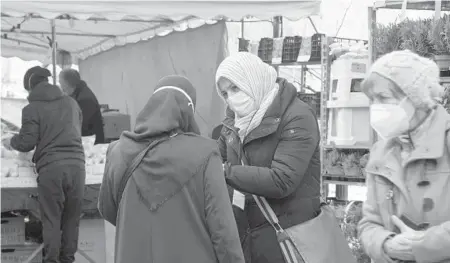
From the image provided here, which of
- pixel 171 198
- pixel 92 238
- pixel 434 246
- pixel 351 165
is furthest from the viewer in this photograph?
pixel 92 238

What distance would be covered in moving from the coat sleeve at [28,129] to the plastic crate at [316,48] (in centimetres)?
269

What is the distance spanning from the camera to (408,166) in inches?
99.5

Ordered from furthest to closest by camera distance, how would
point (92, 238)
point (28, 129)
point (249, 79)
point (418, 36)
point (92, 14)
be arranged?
point (92, 238) < point (92, 14) < point (28, 129) < point (418, 36) < point (249, 79)

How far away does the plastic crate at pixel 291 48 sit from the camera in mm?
7340

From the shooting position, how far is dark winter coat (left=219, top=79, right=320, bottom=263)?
345cm

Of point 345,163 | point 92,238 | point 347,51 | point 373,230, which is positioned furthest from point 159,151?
point 92,238

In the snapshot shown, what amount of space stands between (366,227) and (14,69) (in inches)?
673

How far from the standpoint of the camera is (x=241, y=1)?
7184mm

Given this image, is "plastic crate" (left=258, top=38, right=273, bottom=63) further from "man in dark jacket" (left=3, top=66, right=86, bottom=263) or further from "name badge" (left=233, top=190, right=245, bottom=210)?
"name badge" (left=233, top=190, right=245, bottom=210)

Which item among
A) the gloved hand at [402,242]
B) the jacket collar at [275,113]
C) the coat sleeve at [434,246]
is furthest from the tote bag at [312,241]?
the coat sleeve at [434,246]

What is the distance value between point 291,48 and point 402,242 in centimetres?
505

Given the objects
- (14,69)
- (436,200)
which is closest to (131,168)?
(436,200)

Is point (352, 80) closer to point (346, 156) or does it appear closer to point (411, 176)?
point (346, 156)

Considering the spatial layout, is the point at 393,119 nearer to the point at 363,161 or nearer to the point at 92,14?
the point at 363,161
